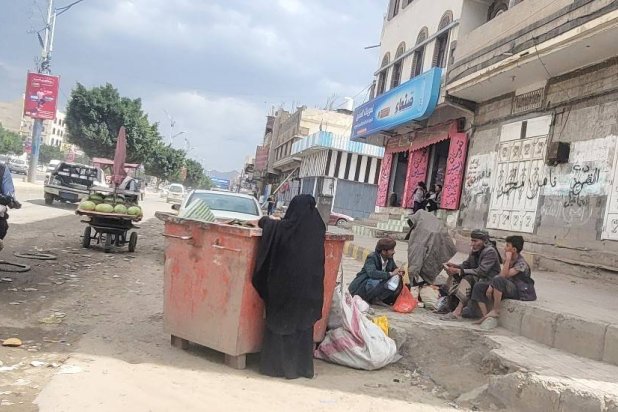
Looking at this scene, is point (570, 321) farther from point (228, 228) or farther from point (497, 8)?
point (497, 8)

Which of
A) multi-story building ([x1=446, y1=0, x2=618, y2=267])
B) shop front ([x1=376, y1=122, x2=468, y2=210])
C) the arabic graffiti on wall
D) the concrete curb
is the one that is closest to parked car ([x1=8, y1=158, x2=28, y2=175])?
shop front ([x1=376, y1=122, x2=468, y2=210])

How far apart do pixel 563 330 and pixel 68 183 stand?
58.6ft

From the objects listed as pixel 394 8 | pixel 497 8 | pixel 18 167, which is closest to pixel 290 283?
pixel 497 8

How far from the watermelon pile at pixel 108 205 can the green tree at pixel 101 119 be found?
108 ft

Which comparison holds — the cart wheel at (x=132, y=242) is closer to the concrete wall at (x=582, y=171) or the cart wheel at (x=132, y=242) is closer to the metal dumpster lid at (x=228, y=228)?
the metal dumpster lid at (x=228, y=228)

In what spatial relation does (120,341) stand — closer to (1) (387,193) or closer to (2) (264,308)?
(2) (264,308)

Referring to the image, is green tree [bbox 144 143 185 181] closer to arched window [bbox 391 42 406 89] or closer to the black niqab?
arched window [bbox 391 42 406 89]

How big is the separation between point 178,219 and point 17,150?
9238cm

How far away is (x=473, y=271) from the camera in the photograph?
6152 mm

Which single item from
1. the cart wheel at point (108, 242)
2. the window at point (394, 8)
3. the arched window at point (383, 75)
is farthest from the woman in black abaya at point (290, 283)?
the window at point (394, 8)

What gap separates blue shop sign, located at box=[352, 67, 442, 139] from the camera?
1445 centimetres

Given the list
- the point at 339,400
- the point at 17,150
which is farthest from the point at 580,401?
the point at 17,150

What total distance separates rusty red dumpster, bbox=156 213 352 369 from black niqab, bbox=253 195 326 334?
12 cm

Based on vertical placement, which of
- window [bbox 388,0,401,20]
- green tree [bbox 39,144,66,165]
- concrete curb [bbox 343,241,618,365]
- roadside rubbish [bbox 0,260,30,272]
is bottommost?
roadside rubbish [bbox 0,260,30,272]
